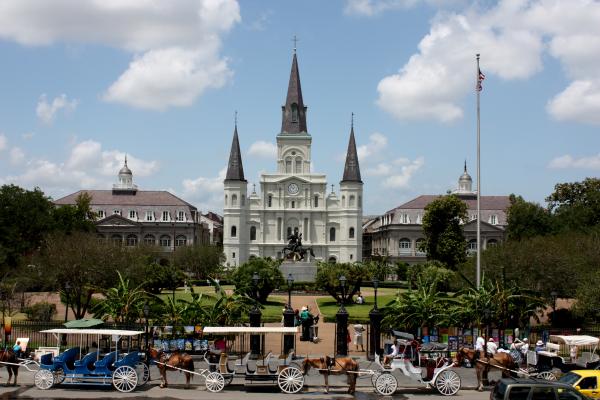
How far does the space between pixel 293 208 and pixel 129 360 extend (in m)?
88.5

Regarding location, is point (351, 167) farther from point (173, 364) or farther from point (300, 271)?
point (173, 364)

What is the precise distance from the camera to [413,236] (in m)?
111

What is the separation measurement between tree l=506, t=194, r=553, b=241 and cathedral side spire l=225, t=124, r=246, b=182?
42781 millimetres

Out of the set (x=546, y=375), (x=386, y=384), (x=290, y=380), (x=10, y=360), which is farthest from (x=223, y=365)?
(x=546, y=375)

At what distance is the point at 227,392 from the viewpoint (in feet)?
65.9

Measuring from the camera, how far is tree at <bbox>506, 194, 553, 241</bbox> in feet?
261

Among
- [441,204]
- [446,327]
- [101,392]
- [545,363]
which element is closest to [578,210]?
[441,204]

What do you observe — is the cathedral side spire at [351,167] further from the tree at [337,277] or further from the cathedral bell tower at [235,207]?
the tree at [337,277]

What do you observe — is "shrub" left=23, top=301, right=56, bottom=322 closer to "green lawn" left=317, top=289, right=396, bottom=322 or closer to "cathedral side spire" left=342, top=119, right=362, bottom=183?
"green lawn" left=317, top=289, right=396, bottom=322

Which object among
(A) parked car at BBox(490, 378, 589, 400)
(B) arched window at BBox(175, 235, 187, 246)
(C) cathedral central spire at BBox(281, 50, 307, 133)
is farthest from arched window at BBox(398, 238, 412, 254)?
(A) parked car at BBox(490, 378, 589, 400)

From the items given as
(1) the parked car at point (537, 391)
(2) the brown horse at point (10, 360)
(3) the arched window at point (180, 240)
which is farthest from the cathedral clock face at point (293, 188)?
(1) the parked car at point (537, 391)

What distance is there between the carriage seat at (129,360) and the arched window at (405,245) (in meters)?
93.2

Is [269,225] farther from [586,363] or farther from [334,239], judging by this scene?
[586,363]

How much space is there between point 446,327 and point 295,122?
85123 mm
